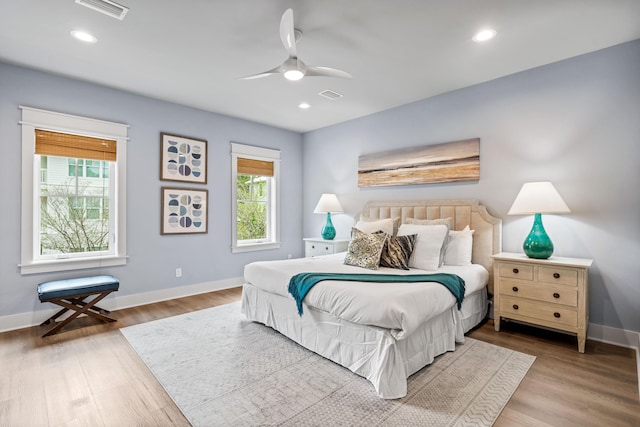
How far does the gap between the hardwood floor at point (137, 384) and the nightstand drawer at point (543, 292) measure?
0.41 m

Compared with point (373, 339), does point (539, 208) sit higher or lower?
higher

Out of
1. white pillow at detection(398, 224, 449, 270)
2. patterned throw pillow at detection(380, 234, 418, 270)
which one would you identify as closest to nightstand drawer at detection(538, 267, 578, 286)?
white pillow at detection(398, 224, 449, 270)

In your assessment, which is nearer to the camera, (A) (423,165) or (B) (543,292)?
(B) (543,292)

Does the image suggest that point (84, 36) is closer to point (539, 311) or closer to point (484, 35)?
point (484, 35)

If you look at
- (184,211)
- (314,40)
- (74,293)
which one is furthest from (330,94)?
(74,293)

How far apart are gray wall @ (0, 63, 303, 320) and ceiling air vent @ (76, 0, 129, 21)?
174cm

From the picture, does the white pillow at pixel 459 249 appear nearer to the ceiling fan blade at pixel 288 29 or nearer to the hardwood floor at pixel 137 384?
the hardwood floor at pixel 137 384

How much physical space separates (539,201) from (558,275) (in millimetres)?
672

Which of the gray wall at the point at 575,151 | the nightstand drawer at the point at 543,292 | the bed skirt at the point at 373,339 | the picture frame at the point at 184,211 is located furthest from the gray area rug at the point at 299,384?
the picture frame at the point at 184,211

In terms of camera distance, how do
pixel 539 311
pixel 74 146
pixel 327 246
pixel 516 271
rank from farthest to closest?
1. pixel 327 246
2. pixel 74 146
3. pixel 516 271
4. pixel 539 311

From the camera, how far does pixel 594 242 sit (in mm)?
2934

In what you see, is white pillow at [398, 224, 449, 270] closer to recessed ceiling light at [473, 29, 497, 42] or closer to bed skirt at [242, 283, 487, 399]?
bed skirt at [242, 283, 487, 399]

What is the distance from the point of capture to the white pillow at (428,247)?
3.18 meters

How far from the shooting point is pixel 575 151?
3027 millimetres
